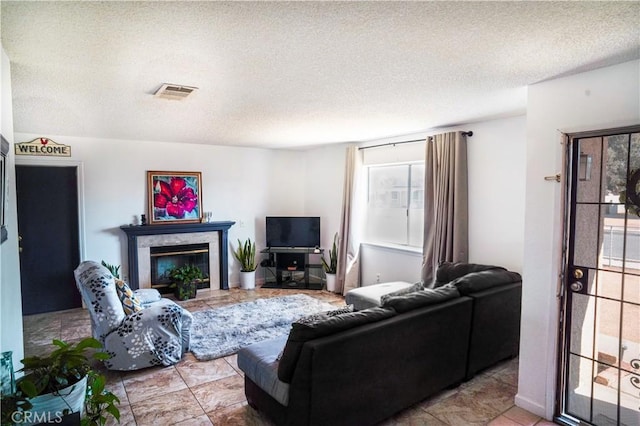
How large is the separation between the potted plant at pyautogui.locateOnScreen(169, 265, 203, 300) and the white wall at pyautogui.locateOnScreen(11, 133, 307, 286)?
2.39 ft

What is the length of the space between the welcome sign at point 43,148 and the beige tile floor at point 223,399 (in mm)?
2543

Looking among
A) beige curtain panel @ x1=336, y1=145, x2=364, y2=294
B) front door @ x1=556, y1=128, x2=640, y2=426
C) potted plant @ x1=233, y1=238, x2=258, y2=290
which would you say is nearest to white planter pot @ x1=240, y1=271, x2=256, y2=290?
potted plant @ x1=233, y1=238, x2=258, y2=290

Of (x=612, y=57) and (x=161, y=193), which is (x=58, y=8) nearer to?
(x=612, y=57)

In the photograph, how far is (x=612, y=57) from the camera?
Result: 2.18m

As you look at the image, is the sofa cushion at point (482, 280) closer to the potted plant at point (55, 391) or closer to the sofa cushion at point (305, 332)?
the sofa cushion at point (305, 332)

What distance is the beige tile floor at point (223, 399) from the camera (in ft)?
8.77

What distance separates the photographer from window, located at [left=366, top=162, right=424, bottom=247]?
523 cm

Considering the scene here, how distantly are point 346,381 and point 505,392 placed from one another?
1.57m

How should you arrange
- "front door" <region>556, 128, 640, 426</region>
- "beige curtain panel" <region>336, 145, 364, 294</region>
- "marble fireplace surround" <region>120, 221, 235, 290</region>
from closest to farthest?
"front door" <region>556, 128, 640, 426</region>, "marble fireplace surround" <region>120, 221, 235, 290</region>, "beige curtain panel" <region>336, 145, 364, 294</region>

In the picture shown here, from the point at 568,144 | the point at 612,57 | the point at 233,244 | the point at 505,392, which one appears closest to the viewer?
the point at 612,57

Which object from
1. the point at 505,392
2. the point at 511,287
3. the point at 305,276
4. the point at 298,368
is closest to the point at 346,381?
the point at 298,368

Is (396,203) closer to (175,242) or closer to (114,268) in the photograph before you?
(175,242)

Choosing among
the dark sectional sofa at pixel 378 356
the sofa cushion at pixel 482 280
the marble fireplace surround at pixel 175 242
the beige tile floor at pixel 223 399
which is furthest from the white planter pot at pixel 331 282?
the dark sectional sofa at pixel 378 356

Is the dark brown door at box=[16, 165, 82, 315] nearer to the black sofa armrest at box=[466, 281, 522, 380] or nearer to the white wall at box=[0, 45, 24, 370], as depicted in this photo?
the white wall at box=[0, 45, 24, 370]
